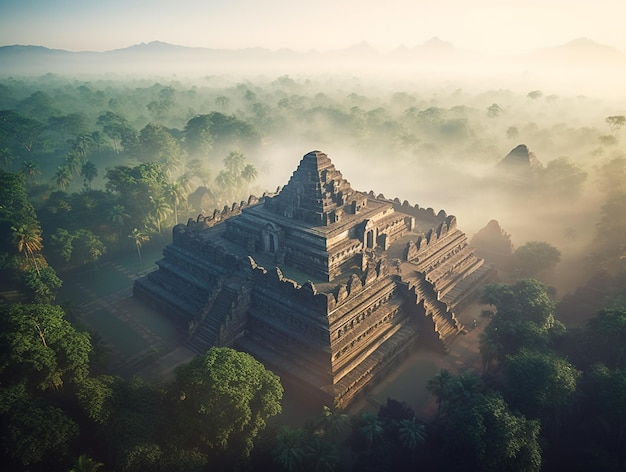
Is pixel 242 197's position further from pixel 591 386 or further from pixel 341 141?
pixel 591 386

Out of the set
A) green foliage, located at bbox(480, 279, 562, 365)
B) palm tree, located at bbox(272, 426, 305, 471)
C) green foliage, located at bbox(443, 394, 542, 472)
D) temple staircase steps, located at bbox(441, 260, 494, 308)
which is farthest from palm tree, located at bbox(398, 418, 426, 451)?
temple staircase steps, located at bbox(441, 260, 494, 308)

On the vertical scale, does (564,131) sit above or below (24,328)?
below

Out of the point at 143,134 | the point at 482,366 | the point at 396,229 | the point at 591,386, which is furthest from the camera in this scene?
the point at 143,134

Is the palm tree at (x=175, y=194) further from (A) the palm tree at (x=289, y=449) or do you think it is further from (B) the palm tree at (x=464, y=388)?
(B) the palm tree at (x=464, y=388)

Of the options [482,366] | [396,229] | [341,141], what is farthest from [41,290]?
[341,141]

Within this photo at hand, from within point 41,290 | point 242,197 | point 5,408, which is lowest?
point 242,197

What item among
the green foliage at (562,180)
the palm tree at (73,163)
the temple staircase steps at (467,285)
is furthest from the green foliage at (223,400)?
the palm tree at (73,163)

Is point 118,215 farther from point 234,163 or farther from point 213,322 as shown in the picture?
point 234,163
